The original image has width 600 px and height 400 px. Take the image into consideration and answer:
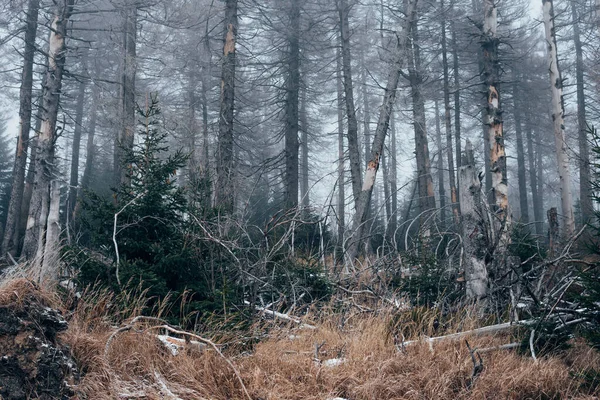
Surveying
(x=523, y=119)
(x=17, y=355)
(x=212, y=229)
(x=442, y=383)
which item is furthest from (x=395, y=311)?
(x=523, y=119)

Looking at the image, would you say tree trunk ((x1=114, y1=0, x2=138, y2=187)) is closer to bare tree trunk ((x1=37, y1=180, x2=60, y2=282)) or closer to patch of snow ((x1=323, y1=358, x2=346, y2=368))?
bare tree trunk ((x1=37, y1=180, x2=60, y2=282))

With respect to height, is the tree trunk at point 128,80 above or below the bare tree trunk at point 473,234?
above

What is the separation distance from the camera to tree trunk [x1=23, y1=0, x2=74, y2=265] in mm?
10547

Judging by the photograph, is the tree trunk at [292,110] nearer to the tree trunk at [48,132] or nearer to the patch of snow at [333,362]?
the tree trunk at [48,132]

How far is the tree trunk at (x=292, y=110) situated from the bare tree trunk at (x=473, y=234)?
9.25m

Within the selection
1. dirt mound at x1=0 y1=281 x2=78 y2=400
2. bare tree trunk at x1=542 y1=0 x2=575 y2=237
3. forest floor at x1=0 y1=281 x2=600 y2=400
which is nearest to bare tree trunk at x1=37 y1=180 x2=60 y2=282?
forest floor at x1=0 y1=281 x2=600 y2=400

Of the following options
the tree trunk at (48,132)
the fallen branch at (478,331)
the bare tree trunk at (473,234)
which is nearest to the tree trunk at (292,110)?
the tree trunk at (48,132)

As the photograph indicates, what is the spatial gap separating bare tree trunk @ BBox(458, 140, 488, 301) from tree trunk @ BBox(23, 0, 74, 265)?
8.19m

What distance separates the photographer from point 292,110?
17031 mm

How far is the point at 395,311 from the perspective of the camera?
622cm

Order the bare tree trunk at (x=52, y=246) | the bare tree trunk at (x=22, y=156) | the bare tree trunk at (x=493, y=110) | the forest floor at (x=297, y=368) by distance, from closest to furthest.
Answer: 1. the forest floor at (x=297, y=368)
2. the bare tree trunk at (x=52, y=246)
3. the bare tree trunk at (x=493, y=110)
4. the bare tree trunk at (x=22, y=156)

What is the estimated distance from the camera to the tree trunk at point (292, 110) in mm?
16141

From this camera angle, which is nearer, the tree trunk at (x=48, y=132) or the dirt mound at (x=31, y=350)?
the dirt mound at (x=31, y=350)

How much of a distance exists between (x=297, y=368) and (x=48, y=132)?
8.77 m
